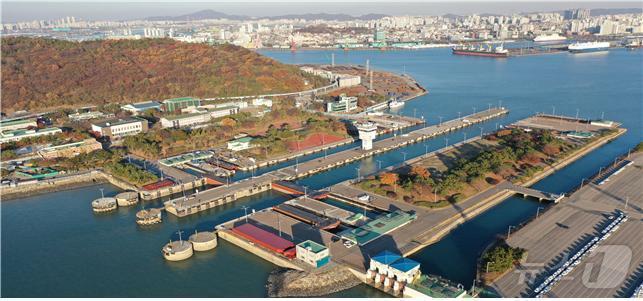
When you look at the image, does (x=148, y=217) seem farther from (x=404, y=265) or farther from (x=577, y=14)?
(x=577, y=14)

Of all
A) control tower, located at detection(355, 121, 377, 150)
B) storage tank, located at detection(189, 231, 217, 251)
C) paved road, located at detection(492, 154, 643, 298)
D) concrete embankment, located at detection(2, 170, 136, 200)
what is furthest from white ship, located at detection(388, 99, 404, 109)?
storage tank, located at detection(189, 231, 217, 251)

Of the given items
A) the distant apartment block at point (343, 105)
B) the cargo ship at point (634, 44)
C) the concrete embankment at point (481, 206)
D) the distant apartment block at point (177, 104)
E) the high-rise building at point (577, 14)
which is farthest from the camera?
the high-rise building at point (577, 14)

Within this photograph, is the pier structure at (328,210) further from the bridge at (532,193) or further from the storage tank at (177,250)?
the bridge at (532,193)

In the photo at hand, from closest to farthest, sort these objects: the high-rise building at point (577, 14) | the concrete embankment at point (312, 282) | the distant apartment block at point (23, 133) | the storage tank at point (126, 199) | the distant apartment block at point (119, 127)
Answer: the concrete embankment at point (312, 282), the storage tank at point (126, 199), the distant apartment block at point (23, 133), the distant apartment block at point (119, 127), the high-rise building at point (577, 14)

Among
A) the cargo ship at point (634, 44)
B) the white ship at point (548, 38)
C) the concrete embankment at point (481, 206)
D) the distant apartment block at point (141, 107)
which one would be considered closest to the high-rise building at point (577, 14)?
the white ship at point (548, 38)

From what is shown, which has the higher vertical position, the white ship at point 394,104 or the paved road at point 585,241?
the white ship at point 394,104

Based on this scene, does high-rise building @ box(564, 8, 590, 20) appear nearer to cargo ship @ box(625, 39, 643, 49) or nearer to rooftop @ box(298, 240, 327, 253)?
cargo ship @ box(625, 39, 643, 49)

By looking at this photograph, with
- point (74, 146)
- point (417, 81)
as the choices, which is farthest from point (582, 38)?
point (74, 146)
